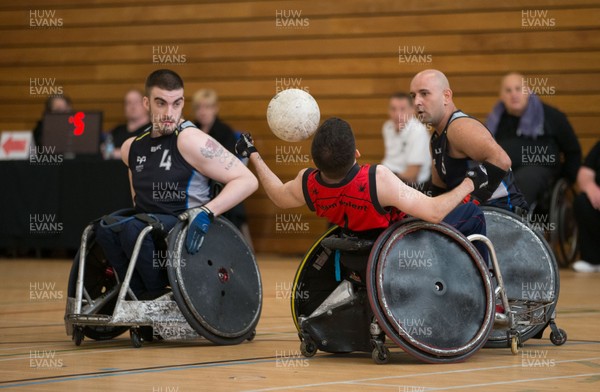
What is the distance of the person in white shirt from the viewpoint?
1068cm

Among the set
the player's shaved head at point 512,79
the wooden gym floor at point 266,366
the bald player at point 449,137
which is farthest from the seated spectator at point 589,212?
the bald player at point 449,137

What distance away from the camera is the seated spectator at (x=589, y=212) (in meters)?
9.66

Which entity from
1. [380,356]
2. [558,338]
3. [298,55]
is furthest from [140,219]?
[298,55]

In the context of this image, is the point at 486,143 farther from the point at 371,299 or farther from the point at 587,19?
the point at 587,19

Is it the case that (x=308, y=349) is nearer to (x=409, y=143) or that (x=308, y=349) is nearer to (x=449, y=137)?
(x=449, y=137)

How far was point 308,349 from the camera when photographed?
505 centimetres

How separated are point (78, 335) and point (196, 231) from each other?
887 millimetres

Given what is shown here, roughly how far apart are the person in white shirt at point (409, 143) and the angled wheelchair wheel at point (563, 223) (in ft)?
4.47

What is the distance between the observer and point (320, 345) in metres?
5.07

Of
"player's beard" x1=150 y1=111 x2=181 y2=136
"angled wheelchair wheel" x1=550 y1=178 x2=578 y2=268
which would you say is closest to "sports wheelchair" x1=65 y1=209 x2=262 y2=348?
"player's beard" x1=150 y1=111 x2=181 y2=136

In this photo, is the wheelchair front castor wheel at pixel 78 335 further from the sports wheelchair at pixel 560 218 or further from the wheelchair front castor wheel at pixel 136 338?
the sports wheelchair at pixel 560 218

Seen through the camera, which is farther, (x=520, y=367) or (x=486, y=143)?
(x=486, y=143)

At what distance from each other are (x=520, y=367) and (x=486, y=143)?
4.06 feet

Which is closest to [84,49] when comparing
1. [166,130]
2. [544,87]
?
[544,87]
